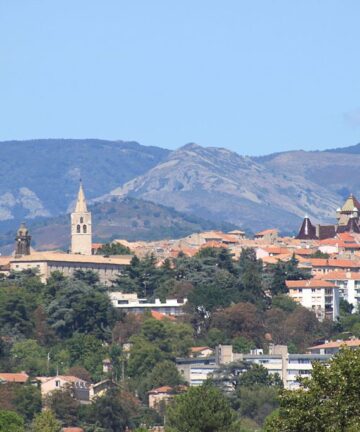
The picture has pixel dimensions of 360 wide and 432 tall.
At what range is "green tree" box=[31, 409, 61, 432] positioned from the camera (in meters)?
94.5

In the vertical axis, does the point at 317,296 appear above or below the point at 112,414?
above

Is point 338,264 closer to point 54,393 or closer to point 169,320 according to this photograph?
point 169,320

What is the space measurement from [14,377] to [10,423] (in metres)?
26.3

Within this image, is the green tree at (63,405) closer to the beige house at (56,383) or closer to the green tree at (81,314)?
the beige house at (56,383)

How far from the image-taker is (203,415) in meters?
79.0

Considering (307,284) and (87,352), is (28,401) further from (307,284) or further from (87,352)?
(307,284)

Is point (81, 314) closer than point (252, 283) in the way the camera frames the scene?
Yes

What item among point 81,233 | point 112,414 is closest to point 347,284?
point 81,233

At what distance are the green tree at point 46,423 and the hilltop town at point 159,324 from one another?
548 millimetres

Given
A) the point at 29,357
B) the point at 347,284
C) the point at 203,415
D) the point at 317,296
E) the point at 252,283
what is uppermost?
the point at 347,284

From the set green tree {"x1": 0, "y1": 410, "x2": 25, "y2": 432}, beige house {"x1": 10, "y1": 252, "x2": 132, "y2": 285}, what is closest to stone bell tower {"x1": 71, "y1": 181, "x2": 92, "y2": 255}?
beige house {"x1": 10, "y1": 252, "x2": 132, "y2": 285}

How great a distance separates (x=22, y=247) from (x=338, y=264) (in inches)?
874

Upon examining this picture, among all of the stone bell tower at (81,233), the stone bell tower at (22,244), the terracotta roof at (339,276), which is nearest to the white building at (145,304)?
the terracotta roof at (339,276)

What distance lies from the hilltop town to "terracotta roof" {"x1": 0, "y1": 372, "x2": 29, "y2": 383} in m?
0.06
